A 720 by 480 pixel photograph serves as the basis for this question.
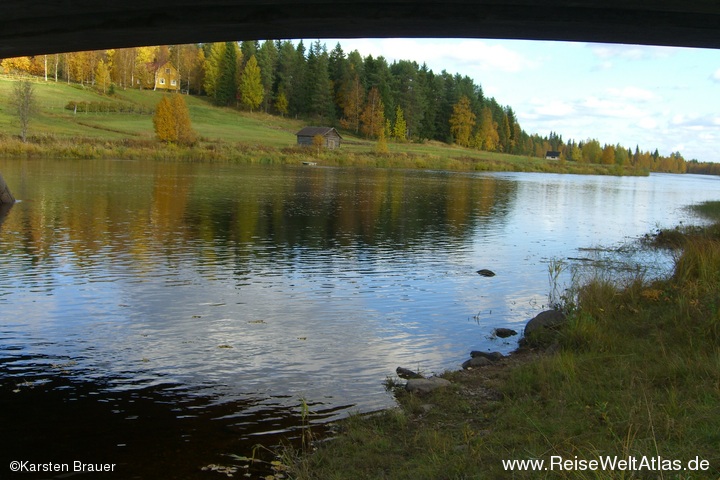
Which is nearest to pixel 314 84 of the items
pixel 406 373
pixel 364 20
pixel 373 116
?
pixel 373 116

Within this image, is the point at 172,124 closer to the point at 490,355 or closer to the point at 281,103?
the point at 281,103

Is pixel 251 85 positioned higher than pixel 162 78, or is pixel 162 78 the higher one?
pixel 162 78

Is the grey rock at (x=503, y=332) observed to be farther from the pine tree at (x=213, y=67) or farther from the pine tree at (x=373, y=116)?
the pine tree at (x=213, y=67)

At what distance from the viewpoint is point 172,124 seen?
307 ft

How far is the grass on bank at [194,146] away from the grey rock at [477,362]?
72133mm

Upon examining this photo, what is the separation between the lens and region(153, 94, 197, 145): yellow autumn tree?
92875 mm

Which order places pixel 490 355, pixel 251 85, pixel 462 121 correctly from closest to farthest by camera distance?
pixel 490 355, pixel 251 85, pixel 462 121

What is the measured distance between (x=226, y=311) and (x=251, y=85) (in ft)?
448

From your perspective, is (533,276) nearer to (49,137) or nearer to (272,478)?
(272,478)

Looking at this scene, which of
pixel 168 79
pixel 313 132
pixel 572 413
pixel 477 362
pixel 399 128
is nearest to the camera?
pixel 572 413

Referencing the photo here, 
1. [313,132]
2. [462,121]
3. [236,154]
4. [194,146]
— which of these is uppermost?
[462,121]

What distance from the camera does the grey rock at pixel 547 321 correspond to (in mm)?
13530

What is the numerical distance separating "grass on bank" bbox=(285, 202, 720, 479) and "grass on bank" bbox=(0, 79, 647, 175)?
73638mm

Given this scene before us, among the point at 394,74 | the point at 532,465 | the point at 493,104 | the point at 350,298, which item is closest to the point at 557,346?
the point at 532,465
